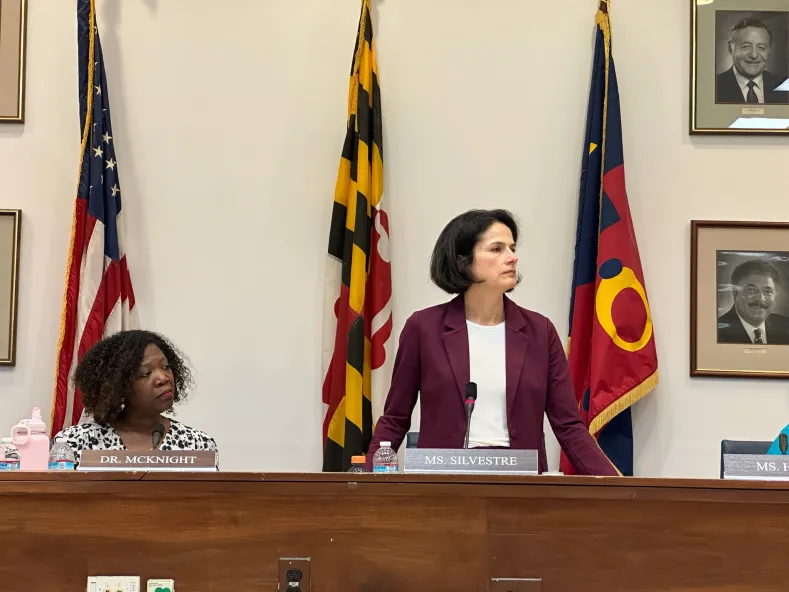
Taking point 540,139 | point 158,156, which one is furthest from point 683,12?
point 158,156

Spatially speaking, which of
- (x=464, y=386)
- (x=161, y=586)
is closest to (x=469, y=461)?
(x=464, y=386)

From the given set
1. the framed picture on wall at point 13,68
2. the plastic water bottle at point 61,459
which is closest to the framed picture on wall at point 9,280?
the framed picture on wall at point 13,68

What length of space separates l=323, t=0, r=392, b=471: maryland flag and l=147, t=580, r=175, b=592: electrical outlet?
2.08m

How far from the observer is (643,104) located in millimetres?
4621

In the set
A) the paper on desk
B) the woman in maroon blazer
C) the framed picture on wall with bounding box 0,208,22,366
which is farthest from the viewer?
the paper on desk

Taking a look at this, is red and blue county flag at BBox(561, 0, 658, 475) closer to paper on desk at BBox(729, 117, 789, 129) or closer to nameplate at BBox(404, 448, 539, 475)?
paper on desk at BBox(729, 117, 789, 129)

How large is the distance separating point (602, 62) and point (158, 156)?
221 centimetres

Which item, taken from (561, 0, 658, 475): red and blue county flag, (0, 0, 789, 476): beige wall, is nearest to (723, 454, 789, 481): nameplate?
(561, 0, 658, 475): red and blue county flag

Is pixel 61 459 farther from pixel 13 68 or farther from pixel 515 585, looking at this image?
pixel 13 68

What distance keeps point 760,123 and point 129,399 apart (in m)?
3.21

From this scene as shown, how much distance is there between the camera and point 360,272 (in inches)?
172

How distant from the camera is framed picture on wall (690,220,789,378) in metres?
4.46

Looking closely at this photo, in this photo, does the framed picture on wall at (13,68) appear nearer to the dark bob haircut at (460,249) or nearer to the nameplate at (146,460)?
the dark bob haircut at (460,249)

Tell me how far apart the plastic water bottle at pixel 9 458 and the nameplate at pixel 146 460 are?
25 centimetres
